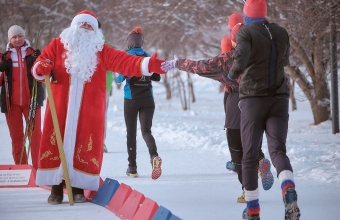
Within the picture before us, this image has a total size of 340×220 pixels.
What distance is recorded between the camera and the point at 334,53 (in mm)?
11094

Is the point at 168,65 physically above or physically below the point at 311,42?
below

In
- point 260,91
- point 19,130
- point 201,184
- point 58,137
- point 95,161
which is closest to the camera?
point 260,91

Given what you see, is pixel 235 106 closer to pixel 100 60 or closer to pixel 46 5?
pixel 100 60

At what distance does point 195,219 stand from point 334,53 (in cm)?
673

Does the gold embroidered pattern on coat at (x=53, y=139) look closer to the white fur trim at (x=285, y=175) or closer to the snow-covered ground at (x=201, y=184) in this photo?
the snow-covered ground at (x=201, y=184)

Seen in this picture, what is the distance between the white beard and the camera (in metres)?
6.16

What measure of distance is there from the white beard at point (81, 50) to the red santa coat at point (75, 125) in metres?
0.06

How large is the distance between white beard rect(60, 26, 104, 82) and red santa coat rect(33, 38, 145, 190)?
2.4 inches

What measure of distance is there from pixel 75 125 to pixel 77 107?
7.2 inches

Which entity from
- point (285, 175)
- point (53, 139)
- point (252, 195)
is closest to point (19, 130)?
point (53, 139)

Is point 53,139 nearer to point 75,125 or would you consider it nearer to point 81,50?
point 75,125

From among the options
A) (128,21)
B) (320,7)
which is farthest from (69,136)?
(128,21)

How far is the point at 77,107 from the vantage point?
613 centimetres

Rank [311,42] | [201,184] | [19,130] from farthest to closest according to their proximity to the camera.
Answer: [311,42] < [19,130] < [201,184]
